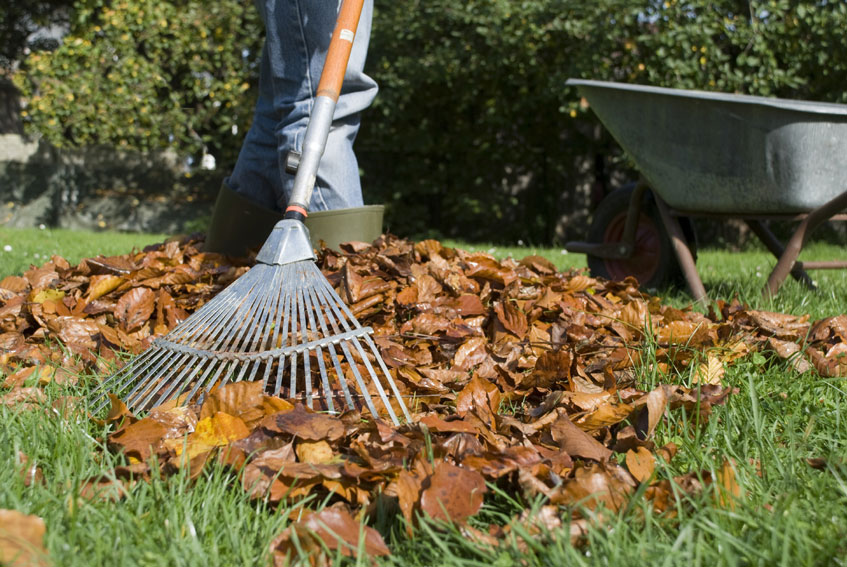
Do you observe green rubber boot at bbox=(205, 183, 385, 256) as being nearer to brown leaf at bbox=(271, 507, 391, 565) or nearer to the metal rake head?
the metal rake head

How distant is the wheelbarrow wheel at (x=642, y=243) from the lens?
10.2 feet

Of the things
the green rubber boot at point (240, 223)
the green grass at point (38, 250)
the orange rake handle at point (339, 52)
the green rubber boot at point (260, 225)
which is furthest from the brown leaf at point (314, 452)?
the green grass at point (38, 250)

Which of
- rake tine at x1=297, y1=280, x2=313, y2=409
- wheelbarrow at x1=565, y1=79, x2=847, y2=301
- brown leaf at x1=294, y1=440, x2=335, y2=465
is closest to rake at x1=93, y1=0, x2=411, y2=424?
rake tine at x1=297, y1=280, x2=313, y2=409

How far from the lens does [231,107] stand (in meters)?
8.66

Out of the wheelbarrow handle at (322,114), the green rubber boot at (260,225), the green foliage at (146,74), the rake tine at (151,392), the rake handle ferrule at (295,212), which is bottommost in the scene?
the rake tine at (151,392)

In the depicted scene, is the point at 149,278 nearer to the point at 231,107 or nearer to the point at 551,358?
the point at 551,358

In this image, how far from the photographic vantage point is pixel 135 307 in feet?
6.88

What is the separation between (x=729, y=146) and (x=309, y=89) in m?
1.54

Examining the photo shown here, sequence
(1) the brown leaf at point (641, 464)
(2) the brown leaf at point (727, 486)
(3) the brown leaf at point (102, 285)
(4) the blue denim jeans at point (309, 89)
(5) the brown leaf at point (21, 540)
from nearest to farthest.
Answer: (5) the brown leaf at point (21, 540), (2) the brown leaf at point (727, 486), (1) the brown leaf at point (641, 464), (3) the brown leaf at point (102, 285), (4) the blue denim jeans at point (309, 89)

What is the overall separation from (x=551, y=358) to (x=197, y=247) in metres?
1.72

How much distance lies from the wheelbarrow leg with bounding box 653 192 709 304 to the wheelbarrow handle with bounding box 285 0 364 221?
1.47 m

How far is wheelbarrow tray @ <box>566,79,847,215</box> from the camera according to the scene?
8.39 ft

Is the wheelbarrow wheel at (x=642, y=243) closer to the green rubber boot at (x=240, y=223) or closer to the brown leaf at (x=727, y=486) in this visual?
the green rubber boot at (x=240, y=223)

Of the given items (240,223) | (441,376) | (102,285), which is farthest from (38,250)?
(441,376)
